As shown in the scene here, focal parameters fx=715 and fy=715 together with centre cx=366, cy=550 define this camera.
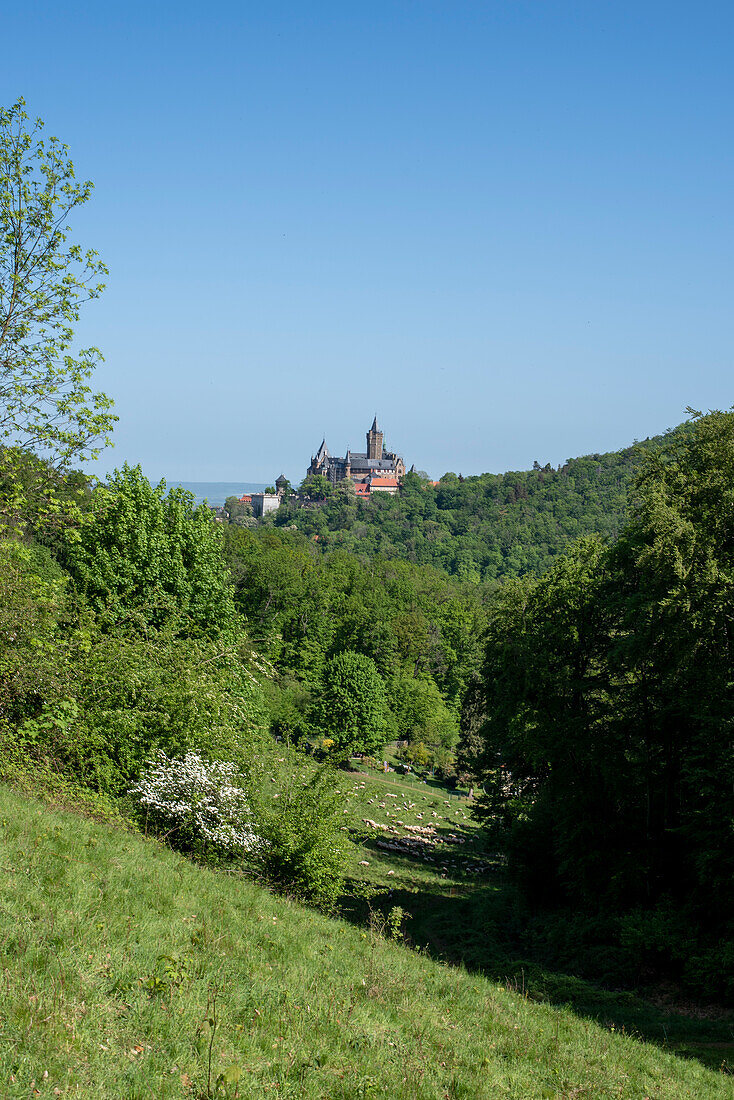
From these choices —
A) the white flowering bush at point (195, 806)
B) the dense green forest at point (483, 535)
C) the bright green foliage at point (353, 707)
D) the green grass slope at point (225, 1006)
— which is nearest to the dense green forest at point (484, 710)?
the white flowering bush at point (195, 806)

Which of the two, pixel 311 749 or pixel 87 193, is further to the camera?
pixel 311 749

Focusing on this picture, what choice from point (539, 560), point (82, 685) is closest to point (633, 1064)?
point (82, 685)

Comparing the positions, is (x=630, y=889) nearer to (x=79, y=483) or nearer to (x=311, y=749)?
(x=79, y=483)

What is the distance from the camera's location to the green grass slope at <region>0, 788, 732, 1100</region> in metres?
4.95

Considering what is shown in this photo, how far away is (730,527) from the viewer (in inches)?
626

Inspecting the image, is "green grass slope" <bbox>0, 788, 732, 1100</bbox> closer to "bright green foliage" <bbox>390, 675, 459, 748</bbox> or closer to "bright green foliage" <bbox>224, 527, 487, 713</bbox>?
"bright green foliage" <bbox>224, 527, 487, 713</bbox>

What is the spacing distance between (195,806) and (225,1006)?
649cm

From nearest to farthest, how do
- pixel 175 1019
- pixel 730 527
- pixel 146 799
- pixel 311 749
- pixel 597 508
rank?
pixel 175 1019, pixel 146 799, pixel 730 527, pixel 311 749, pixel 597 508

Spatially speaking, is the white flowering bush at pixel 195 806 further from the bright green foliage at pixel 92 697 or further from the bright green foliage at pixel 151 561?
the bright green foliage at pixel 151 561

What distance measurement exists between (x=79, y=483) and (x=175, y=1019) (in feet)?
32.1

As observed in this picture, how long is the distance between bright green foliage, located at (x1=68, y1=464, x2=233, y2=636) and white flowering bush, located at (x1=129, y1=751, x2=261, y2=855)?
859 centimetres

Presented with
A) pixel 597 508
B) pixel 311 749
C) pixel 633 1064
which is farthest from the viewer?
pixel 597 508

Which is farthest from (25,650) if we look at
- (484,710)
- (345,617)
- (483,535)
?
(483,535)

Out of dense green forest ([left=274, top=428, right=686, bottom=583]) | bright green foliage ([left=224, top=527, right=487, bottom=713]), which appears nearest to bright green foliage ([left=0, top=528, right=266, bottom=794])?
bright green foliage ([left=224, top=527, right=487, bottom=713])
